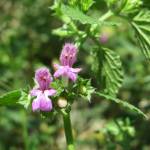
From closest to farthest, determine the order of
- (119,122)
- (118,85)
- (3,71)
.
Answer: (118,85), (119,122), (3,71)

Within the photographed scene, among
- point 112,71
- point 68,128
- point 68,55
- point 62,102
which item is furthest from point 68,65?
point 112,71

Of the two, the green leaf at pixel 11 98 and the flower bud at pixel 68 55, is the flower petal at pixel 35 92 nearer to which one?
the green leaf at pixel 11 98

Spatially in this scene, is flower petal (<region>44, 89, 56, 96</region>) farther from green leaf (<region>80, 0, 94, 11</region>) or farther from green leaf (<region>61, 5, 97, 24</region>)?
green leaf (<region>80, 0, 94, 11</region>)

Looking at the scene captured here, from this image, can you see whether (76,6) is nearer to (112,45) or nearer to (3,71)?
(3,71)

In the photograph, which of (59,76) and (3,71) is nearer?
(59,76)

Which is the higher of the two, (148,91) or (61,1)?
(61,1)

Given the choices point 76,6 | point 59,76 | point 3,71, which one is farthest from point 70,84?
point 3,71

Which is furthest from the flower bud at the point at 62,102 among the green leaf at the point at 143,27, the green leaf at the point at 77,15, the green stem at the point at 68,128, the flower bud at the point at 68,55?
the green leaf at the point at 143,27
